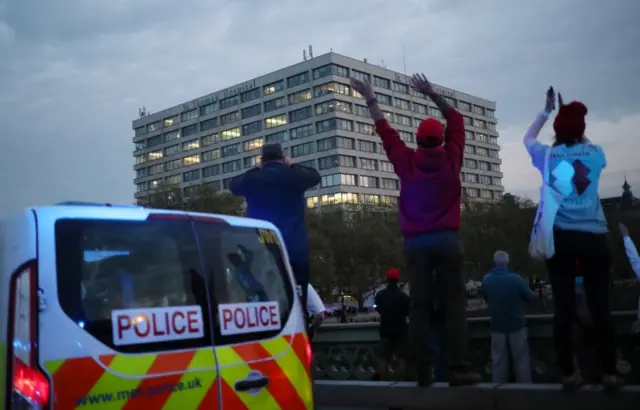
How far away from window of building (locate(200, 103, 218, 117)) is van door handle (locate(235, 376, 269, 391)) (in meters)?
123

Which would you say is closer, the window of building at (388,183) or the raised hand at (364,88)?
the raised hand at (364,88)

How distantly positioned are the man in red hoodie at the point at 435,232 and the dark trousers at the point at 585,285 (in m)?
0.77

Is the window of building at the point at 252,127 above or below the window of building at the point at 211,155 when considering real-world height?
above

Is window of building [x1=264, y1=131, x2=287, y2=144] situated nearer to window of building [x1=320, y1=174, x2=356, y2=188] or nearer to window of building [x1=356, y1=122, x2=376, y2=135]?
window of building [x1=320, y1=174, x2=356, y2=188]

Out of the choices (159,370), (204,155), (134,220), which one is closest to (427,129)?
(134,220)

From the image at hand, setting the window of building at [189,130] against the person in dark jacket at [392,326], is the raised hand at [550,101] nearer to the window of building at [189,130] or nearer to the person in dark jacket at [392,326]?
the person in dark jacket at [392,326]

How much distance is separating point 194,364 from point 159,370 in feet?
0.76

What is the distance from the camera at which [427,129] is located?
588 centimetres

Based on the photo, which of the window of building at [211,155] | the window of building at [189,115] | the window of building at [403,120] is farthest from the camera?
the window of building at [189,115]

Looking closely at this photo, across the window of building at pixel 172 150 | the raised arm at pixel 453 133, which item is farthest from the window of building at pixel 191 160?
the raised arm at pixel 453 133

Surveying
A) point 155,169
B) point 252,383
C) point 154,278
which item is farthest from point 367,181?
point 154,278

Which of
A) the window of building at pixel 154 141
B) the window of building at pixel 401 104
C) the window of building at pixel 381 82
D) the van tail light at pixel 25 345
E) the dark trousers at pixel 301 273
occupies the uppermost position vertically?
the window of building at pixel 381 82

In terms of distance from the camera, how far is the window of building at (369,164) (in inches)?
4459

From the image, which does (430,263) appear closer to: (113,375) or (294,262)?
(294,262)
